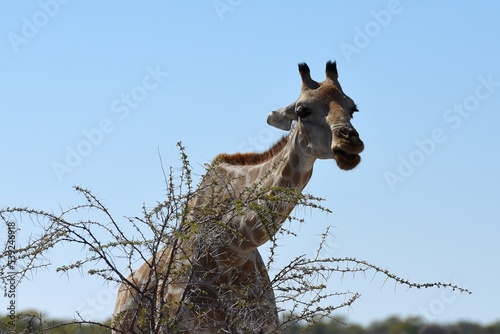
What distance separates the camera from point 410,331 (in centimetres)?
5084

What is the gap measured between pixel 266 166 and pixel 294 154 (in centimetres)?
34

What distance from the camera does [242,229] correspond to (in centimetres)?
827

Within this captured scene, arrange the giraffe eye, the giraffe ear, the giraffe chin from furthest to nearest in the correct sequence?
the giraffe ear
the giraffe eye
the giraffe chin

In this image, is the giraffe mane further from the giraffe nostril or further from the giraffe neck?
the giraffe nostril

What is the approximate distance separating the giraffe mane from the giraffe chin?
933mm

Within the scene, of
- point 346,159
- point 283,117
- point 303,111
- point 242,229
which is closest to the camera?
point 346,159

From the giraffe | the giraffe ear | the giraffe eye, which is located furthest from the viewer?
the giraffe ear

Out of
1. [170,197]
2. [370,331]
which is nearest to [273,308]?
[170,197]

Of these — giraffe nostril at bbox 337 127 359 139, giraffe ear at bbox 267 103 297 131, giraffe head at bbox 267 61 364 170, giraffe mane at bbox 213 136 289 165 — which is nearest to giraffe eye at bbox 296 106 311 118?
giraffe head at bbox 267 61 364 170

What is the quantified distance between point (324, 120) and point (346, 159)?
1.80ft

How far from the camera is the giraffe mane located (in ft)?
29.4

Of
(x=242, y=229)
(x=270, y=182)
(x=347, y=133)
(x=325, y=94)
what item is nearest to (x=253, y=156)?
(x=270, y=182)

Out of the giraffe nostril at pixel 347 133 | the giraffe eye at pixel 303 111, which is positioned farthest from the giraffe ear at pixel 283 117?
the giraffe nostril at pixel 347 133

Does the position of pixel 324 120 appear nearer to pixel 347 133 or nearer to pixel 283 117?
pixel 347 133
